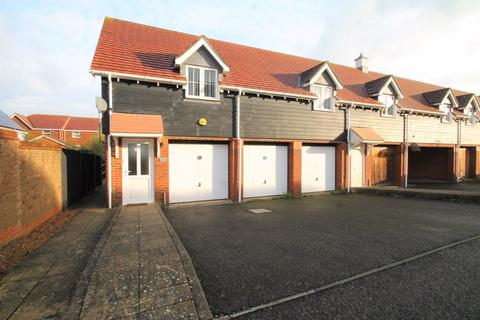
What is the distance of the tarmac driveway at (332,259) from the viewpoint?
3172 mm

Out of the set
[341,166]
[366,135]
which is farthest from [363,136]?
[341,166]

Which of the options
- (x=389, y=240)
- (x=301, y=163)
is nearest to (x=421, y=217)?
(x=389, y=240)

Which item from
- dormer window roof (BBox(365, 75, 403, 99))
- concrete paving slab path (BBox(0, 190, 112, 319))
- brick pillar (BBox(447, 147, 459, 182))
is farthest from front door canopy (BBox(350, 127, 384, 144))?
concrete paving slab path (BBox(0, 190, 112, 319))

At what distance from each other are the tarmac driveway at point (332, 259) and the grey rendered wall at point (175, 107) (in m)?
3.34

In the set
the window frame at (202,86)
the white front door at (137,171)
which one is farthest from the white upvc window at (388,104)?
the white front door at (137,171)

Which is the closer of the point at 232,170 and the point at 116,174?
the point at 116,174

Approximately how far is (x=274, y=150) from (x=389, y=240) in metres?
6.80

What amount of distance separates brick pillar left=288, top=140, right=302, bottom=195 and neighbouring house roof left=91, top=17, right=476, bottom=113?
8.47ft

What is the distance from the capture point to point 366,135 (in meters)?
12.8

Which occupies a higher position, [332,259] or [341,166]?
[341,166]

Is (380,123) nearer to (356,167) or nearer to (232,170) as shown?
(356,167)

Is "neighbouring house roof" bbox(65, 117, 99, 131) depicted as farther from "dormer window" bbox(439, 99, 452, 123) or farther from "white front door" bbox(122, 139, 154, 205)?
"dormer window" bbox(439, 99, 452, 123)

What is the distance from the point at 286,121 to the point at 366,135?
4717 millimetres

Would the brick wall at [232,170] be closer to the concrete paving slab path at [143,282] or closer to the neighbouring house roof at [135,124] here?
the neighbouring house roof at [135,124]
